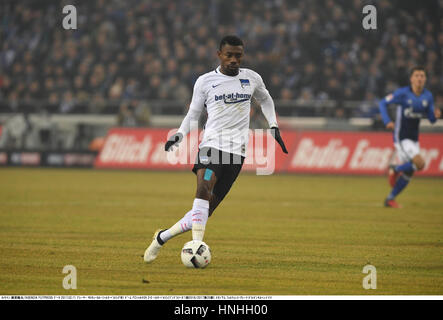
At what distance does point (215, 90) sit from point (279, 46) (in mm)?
20370

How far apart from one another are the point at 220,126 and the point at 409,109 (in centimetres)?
858

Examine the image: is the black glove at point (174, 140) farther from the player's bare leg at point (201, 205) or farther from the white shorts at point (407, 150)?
the white shorts at point (407, 150)

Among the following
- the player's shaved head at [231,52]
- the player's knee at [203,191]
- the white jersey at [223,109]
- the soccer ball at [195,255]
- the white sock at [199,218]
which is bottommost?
the soccer ball at [195,255]

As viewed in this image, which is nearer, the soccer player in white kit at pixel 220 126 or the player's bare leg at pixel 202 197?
the player's bare leg at pixel 202 197

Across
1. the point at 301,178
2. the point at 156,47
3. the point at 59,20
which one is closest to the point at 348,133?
the point at 301,178

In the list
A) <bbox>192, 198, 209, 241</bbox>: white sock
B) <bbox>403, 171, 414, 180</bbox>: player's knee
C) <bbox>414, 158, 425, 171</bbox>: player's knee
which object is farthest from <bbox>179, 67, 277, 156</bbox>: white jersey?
<bbox>403, 171, 414, 180</bbox>: player's knee

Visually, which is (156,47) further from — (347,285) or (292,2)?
(347,285)

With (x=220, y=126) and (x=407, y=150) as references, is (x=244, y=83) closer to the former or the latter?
(x=220, y=126)

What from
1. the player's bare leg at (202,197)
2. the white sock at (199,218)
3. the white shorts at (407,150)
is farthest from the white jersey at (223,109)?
the white shorts at (407,150)

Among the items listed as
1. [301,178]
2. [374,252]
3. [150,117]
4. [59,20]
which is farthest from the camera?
[59,20]

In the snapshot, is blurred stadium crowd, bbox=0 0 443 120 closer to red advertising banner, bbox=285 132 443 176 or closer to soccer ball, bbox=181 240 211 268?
red advertising banner, bbox=285 132 443 176

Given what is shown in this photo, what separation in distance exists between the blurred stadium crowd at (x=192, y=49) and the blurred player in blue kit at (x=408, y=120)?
8305 millimetres

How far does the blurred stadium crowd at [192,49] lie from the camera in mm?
27266

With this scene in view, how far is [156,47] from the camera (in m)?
31.6
